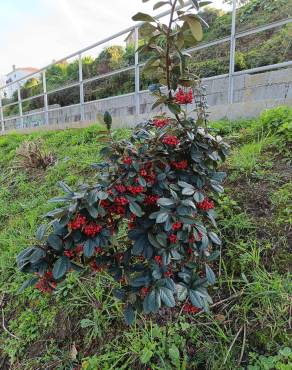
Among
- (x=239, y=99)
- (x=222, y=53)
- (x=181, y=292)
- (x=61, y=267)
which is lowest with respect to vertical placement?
(x=181, y=292)

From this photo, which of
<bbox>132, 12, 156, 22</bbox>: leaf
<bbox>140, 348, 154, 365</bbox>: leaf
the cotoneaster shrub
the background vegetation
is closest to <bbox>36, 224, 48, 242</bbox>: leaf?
the cotoneaster shrub

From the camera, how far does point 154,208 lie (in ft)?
4.36

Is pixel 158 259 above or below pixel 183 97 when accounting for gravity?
below

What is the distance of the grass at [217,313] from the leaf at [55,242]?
0.44m

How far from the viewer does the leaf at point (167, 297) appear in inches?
45.4

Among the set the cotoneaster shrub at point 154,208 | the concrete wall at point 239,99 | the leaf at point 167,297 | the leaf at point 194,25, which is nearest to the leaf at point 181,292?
the cotoneaster shrub at point 154,208

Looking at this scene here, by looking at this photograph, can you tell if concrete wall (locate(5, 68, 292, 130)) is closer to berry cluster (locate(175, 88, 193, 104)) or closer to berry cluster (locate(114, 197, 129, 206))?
berry cluster (locate(175, 88, 193, 104))

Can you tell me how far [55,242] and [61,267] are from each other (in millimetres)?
88

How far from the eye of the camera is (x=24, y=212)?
313cm

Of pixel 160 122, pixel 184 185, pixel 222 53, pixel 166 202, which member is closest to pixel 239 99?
pixel 222 53

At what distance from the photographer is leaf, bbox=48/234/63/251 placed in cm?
120

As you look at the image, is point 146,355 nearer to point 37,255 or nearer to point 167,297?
point 167,297

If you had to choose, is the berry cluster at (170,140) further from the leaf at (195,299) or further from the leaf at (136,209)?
the leaf at (195,299)

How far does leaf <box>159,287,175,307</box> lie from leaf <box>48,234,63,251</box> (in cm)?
38
